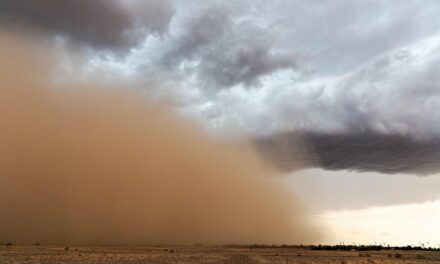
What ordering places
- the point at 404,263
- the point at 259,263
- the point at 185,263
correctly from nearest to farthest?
the point at 185,263 < the point at 259,263 < the point at 404,263

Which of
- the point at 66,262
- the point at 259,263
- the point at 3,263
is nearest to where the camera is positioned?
the point at 3,263

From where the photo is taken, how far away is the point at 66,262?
54312 millimetres

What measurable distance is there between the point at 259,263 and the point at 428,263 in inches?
1064

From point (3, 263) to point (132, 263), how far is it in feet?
49.0


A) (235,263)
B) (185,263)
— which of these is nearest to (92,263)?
(185,263)

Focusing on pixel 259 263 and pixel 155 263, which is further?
pixel 259 263

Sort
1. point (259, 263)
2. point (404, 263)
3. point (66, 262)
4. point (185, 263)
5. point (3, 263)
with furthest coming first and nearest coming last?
point (404, 263)
point (259, 263)
point (185, 263)
point (66, 262)
point (3, 263)

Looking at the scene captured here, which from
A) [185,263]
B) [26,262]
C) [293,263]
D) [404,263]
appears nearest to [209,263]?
[185,263]

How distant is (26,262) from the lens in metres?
51.5

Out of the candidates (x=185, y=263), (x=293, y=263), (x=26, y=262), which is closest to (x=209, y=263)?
(x=185, y=263)

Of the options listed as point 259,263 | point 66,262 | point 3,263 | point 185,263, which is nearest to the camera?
point 3,263

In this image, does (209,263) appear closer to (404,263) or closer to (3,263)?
(3,263)

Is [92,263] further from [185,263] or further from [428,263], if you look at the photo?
[428,263]

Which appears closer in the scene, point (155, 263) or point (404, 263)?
point (155, 263)
